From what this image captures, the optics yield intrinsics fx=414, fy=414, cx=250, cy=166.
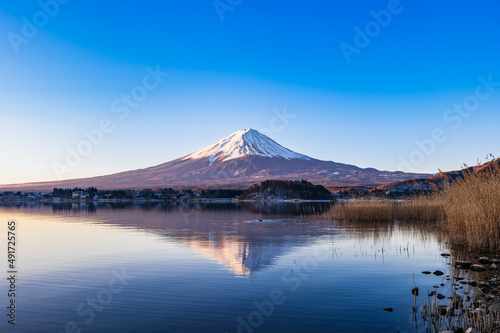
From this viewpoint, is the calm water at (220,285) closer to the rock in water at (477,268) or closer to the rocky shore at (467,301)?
the rocky shore at (467,301)

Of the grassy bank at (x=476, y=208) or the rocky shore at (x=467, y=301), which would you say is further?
the grassy bank at (x=476, y=208)

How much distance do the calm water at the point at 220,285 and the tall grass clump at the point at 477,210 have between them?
137 cm

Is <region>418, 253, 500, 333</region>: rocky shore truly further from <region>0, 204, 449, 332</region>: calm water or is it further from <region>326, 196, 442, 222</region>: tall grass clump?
<region>326, 196, 442, 222</region>: tall grass clump

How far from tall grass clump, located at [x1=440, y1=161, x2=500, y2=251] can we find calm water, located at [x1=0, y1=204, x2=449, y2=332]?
1.37 meters

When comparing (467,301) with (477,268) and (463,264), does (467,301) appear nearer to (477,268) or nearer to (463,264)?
(477,268)

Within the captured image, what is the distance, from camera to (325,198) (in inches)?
5605

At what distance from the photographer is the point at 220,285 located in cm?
1105

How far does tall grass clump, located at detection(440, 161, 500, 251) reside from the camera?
14.7m

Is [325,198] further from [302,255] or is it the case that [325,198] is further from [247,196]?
[302,255]

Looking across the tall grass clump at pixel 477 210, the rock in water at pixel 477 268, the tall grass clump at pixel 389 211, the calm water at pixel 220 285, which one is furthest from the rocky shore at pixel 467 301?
the tall grass clump at pixel 389 211

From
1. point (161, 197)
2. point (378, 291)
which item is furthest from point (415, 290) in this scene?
point (161, 197)

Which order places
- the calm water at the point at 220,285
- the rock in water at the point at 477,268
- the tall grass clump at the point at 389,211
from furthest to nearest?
the tall grass clump at the point at 389,211, the rock in water at the point at 477,268, the calm water at the point at 220,285

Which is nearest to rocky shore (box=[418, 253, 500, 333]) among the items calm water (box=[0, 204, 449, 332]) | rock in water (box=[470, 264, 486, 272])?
rock in water (box=[470, 264, 486, 272])

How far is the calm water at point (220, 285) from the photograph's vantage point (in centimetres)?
802
